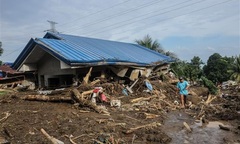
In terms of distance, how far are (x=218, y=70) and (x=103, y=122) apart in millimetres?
45268

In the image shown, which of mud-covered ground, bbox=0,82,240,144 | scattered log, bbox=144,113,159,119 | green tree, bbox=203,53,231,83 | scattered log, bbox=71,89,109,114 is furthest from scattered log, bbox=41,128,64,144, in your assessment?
green tree, bbox=203,53,231,83

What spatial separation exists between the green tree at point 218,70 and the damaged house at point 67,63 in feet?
110

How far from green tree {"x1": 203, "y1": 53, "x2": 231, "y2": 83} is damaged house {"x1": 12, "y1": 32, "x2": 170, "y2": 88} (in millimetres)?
33445

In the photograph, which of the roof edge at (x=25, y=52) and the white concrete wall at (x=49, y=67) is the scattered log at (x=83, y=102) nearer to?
the white concrete wall at (x=49, y=67)

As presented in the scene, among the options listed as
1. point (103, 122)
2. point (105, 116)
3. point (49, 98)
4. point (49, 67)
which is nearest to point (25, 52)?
point (49, 67)

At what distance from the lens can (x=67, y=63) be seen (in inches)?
499

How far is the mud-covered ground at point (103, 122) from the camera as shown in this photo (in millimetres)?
7015

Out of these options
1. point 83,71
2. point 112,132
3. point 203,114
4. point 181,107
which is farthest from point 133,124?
point 83,71

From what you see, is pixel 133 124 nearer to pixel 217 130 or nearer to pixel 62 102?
pixel 217 130

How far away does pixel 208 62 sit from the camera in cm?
5416

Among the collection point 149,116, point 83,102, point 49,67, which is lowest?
point 149,116

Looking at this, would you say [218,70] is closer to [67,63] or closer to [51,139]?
[67,63]

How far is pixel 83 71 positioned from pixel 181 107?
19.4ft

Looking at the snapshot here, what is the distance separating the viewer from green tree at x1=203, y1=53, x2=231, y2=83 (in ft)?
156
